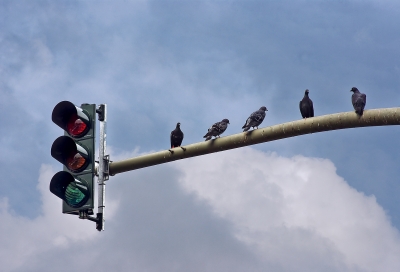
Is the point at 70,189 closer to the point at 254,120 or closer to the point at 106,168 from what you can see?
the point at 106,168

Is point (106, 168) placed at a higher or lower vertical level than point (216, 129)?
lower

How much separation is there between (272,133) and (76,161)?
2.35 metres

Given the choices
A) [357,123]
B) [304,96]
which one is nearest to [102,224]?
[357,123]

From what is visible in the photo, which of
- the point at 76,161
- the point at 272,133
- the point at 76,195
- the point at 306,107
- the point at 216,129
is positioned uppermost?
the point at 306,107

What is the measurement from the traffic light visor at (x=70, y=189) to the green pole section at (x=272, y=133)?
0.84 metres

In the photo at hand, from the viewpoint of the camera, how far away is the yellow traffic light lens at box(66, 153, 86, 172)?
7.57 m

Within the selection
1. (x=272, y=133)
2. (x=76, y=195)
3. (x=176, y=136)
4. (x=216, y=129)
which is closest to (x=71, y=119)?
(x=76, y=195)

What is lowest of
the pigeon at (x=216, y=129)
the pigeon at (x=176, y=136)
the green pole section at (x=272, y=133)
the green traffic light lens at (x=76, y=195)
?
the green traffic light lens at (x=76, y=195)

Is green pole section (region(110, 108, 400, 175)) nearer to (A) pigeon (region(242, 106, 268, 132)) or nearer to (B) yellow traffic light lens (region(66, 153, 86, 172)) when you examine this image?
(B) yellow traffic light lens (region(66, 153, 86, 172))

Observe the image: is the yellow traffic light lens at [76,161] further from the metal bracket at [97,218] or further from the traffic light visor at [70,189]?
the metal bracket at [97,218]

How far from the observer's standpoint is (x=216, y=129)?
Answer: 41.2 feet

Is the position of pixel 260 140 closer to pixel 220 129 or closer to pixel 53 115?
pixel 53 115

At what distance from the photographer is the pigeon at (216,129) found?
40.3ft

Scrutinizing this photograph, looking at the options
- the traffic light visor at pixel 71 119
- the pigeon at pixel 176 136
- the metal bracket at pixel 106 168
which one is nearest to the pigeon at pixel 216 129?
the metal bracket at pixel 106 168
